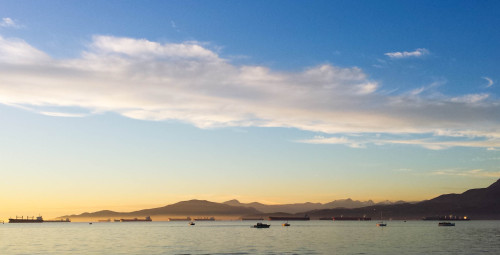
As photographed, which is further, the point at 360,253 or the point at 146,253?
the point at 146,253

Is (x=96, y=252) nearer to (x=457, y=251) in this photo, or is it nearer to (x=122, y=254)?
(x=122, y=254)

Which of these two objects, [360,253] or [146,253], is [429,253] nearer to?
[360,253]

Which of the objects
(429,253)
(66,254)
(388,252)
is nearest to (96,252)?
(66,254)

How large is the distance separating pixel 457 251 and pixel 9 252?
111693mm

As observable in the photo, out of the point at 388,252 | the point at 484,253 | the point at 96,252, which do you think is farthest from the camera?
the point at 96,252

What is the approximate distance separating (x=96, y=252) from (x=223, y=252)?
33.0 meters

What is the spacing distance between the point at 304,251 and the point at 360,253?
14.0 meters

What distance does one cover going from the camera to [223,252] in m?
123

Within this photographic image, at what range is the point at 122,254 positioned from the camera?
121 m

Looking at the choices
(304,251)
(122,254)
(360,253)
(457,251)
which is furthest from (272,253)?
(457,251)

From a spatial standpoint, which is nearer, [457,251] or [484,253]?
[484,253]

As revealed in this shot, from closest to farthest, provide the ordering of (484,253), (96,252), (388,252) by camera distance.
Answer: (484,253) < (388,252) < (96,252)

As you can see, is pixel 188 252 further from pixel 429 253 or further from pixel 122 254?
pixel 429 253

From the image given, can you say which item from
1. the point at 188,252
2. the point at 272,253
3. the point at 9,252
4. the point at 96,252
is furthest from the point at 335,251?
the point at 9,252
